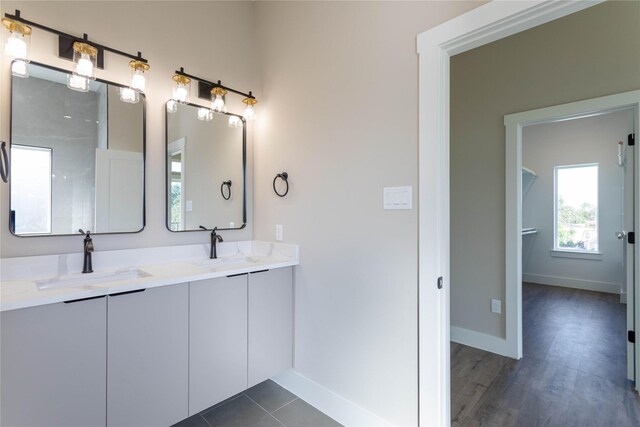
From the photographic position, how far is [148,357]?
1469 mm

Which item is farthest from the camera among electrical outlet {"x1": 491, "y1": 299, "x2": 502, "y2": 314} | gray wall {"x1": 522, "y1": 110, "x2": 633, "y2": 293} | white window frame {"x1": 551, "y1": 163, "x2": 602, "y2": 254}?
white window frame {"x1": 551, "y1": 163, "x2": 602, "y2": 254}

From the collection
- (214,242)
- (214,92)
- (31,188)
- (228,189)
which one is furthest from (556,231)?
(31,188)

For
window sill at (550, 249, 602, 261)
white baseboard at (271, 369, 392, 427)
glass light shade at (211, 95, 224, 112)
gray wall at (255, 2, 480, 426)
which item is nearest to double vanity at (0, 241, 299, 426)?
white baseboard at (271, 369, 392, 427)

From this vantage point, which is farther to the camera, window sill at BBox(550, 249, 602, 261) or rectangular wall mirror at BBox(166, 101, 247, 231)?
window sill at BBox(550, 249, 602, 261)

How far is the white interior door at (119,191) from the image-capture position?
1.74 meters

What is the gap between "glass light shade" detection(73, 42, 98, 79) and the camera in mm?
1589

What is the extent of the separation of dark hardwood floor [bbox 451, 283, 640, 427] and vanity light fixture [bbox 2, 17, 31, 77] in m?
3.01

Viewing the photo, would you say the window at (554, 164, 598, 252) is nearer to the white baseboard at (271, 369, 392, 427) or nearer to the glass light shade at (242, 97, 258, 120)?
the white baseboard at (271, 369, 392, 427)

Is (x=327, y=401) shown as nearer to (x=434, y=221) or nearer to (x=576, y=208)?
(x=434, y=221)

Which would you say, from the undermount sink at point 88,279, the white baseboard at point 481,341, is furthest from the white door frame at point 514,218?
the undermount sink at point 88,279

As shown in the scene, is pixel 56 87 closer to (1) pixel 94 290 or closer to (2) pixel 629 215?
(1) pixel 94 290

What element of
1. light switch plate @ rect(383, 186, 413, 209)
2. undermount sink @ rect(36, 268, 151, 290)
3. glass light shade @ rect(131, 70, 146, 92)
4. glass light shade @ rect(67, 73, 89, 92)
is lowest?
undermount sink @ rect(36, 268, 151, 290)

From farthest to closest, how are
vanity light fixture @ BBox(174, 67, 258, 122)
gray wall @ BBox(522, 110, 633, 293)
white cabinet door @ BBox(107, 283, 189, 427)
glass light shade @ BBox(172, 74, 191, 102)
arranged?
gray wall @ BBox(522, 110, 633, 293), vanity light fixture @ BBox(174, 67, 258, 122), glass light shade @ BBox(172, 74, 191, 102), white cabinet door @ BBox(107, 283, 189, 427)

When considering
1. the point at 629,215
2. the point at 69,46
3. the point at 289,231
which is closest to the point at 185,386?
the point at 289,231
